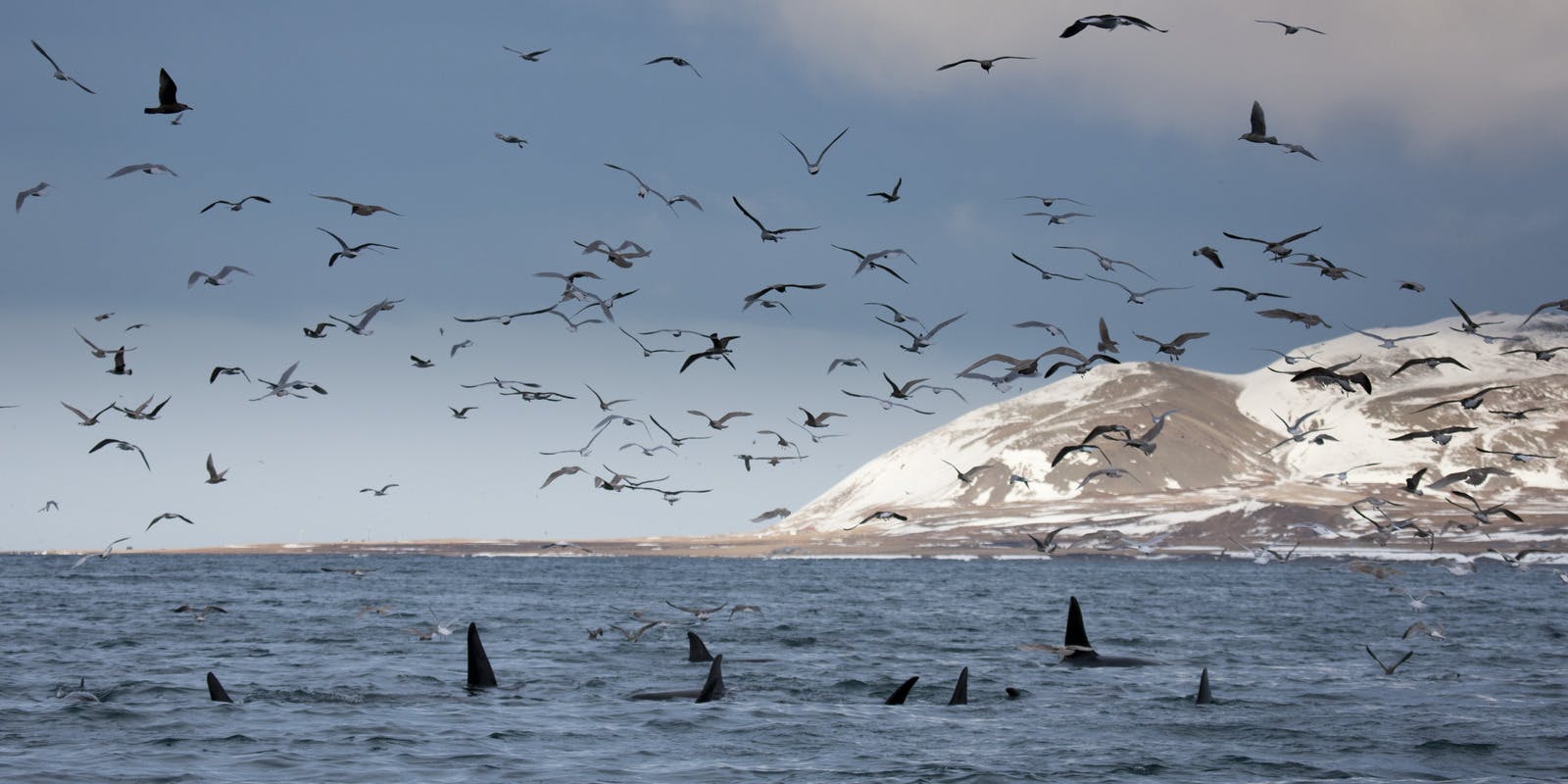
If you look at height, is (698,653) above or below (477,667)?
below

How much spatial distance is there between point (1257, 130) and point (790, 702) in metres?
15.9

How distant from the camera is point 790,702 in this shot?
31172 millimetres

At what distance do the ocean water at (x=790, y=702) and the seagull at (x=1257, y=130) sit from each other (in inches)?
405

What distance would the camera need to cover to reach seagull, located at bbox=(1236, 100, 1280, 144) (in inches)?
902

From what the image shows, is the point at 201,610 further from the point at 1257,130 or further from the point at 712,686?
the point at 1257,130

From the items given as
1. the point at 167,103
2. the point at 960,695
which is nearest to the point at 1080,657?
the point at 960,695

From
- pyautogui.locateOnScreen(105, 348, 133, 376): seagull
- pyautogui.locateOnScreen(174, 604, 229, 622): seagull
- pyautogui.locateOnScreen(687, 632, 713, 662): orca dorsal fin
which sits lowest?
pyautogui.locateOnScreen(687, 632, 713, 662): orca dorsal fin

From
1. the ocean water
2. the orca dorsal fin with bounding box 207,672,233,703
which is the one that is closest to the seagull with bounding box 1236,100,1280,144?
the ocean water

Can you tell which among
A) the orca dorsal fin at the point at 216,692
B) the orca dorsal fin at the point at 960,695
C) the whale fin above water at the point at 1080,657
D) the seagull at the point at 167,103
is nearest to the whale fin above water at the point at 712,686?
the orca dorsal fin at the point at 960,695

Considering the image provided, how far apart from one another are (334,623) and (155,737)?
3650cm

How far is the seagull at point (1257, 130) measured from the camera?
22.9 meters

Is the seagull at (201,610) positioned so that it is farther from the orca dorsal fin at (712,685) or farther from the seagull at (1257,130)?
the seagull at (1257,130)

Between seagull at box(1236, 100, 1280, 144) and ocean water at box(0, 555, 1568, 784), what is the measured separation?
10.3m

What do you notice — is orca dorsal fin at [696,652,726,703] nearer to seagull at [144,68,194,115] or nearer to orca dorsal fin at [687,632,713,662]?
orca dorsal fin at [687,632,713,662]
